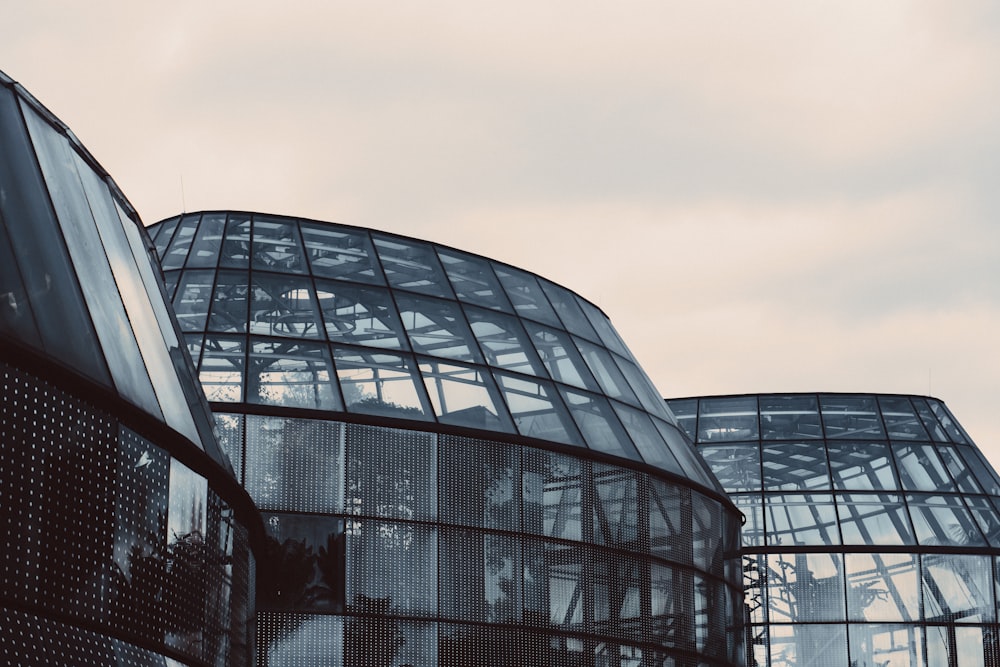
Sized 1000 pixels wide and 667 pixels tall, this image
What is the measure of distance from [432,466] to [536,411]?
288 cm

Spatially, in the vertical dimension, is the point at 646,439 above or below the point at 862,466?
below

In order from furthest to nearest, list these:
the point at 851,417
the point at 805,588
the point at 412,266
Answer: the point at 851,417 → the point at 805,588 → the point at 412,266

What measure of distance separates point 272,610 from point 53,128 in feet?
28.4

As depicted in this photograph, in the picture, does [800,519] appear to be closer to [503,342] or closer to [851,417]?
[851,417]

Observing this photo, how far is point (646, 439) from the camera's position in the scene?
80.9 ft

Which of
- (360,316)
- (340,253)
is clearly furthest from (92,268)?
(340,253)

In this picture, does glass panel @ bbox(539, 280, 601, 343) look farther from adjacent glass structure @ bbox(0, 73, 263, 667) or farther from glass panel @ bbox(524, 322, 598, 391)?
adjacent glass structure @ bbox(0, 73, 263, 667)

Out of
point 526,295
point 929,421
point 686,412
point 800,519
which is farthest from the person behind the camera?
point 686,412

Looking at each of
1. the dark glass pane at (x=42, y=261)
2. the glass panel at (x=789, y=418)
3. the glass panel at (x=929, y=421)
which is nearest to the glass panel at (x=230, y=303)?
the dark glass pane at (x=42, y=261)

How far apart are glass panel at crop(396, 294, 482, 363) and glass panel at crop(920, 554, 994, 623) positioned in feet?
49.6

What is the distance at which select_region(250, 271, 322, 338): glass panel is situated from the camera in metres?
21.2

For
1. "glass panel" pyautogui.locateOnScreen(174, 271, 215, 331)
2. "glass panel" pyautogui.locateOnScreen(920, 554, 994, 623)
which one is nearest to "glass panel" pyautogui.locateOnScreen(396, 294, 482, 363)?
"glass panel" pyautogui.locateOnScreen(174, 271, 215, 331)

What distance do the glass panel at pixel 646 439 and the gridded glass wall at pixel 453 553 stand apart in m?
0.62

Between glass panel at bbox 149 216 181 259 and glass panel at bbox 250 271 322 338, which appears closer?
glass panel at bbox 250 271 322 338
